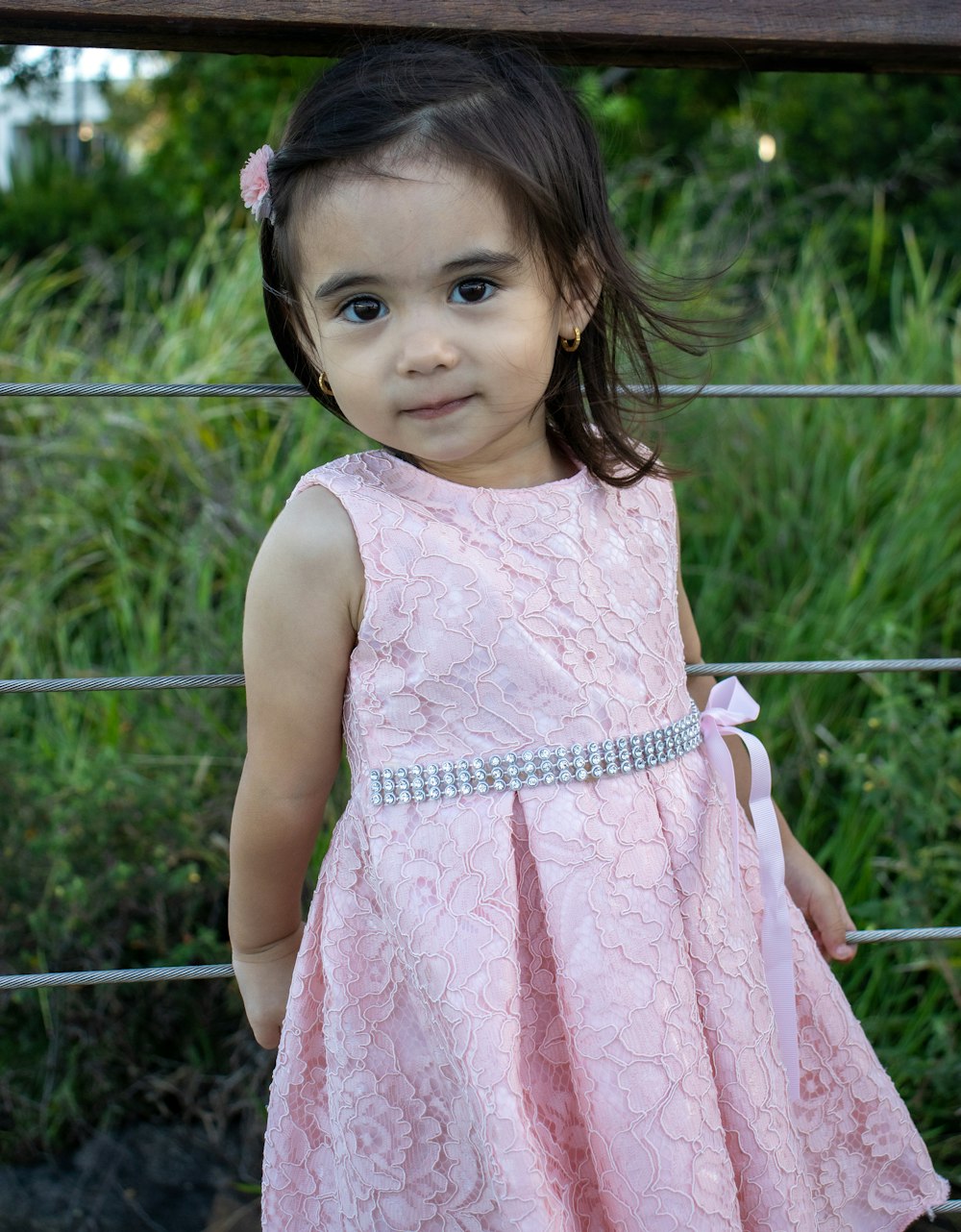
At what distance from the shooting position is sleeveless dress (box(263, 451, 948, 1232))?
1.09 m

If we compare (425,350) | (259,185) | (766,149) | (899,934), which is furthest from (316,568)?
(766,149)

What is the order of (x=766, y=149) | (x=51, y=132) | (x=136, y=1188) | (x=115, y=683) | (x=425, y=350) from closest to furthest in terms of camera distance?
(x=425, y=350)
(x=115, y=683)
(x=136, y=1188)
(x=766, y=149)
(x=51, y=132)

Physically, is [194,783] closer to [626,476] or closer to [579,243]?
[626,476]

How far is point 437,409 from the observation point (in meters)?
1.14

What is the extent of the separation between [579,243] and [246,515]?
1515 mm

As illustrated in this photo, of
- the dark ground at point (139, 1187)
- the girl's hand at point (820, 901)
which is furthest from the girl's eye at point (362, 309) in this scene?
the dark ground at point (139, 1187)

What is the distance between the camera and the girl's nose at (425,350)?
3.59 feet

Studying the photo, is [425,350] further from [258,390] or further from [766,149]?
[766,149]

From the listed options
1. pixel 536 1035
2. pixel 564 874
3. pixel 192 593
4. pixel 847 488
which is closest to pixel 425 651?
pixel 564 874

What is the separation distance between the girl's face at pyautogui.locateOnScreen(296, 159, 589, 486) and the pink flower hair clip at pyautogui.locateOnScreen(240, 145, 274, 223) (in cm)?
8

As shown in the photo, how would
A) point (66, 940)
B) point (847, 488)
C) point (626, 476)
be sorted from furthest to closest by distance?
1. point (847, 488)
2. point (66, 940)
3. point (626, 476)

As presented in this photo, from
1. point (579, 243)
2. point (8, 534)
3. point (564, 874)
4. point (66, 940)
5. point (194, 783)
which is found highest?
point (579, 243)

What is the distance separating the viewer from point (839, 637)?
2.45 meters

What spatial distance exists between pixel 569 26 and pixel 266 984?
40.8 inches
